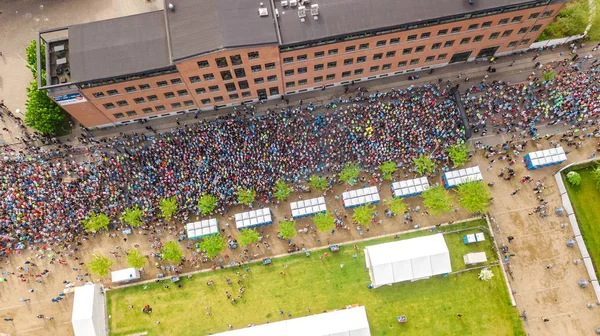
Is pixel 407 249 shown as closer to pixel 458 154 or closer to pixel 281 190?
pixel 458 154

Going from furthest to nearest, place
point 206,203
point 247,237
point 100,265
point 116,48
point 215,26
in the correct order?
point 206,203, point 247,237, point 100,265, point 116,48, point 215,26

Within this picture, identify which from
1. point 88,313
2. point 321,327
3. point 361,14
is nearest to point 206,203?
point 88,313

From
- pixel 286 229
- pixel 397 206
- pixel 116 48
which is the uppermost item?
pixel 116 48

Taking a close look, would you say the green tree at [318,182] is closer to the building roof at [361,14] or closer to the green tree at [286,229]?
the green tree at [286,229]

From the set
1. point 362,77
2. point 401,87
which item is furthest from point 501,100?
point 362,77

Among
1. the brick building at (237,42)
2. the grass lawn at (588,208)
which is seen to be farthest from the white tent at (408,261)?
the brick building at (237,42)

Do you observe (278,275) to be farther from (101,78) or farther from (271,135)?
(101,78)

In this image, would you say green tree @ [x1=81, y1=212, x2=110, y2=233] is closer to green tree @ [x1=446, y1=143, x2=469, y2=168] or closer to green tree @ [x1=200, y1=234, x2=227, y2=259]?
green tree @ [x1=200, y1=234, x2=227, y2=259]
